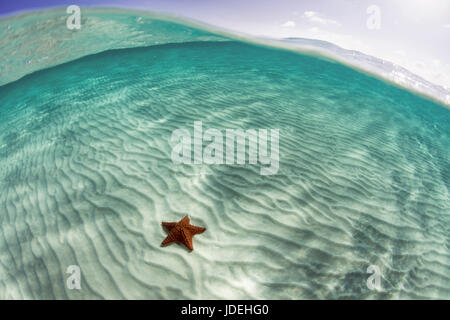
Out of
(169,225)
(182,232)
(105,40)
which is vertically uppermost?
(105,40)

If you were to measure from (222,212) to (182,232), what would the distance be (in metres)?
0.85

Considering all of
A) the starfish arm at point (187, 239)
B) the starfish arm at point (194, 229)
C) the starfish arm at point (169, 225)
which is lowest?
the starfish arm at point (187, 239)

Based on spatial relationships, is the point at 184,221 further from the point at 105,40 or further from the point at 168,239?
the point at 105,40

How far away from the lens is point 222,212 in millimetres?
3908

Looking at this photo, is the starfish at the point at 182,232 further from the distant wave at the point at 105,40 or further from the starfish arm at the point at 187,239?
the distant wave at the point at 105,40

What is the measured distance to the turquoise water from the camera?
10.1ft

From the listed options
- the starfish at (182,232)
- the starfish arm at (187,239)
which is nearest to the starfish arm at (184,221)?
the starfish at (182,232)

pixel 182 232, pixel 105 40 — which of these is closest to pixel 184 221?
pixel 182 232

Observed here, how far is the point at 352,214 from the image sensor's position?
4.10 meters

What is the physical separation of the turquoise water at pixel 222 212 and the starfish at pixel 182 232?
144 millimetres

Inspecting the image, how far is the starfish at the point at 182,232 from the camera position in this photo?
330 centimetres

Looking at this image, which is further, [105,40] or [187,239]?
[105,40]
